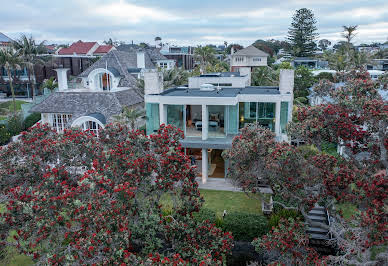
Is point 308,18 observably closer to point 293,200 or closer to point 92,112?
point 92,112

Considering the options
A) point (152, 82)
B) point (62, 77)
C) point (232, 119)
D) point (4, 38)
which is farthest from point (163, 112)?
point (4, 38)

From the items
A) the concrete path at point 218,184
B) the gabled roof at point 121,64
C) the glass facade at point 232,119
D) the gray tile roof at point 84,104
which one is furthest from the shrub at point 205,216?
the gabled roof at point 121,64

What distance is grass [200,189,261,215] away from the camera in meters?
20.0

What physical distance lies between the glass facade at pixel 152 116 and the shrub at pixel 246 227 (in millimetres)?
11255

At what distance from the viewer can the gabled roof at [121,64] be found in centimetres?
3959

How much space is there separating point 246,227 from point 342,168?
656 cm

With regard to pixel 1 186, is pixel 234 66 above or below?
above

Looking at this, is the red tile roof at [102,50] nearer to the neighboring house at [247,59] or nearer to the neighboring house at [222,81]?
the neighboring house at [247,59]

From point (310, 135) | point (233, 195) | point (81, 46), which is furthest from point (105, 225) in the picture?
point (81, 46)

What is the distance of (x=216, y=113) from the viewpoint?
24.9 metres

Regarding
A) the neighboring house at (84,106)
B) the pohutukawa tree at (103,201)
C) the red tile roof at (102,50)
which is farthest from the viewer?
the red tile roof at (102,50)

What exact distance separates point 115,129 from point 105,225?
18.9 feet

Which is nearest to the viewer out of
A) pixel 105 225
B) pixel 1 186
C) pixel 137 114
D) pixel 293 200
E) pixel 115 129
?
pixel 105 225

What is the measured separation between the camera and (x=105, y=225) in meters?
9.33
